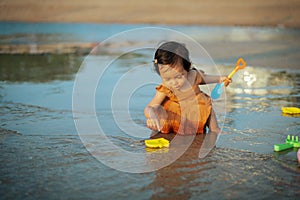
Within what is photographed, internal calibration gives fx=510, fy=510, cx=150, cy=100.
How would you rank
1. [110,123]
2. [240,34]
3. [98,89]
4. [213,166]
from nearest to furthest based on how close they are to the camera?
1. [213,166]
2. [110,123]
3. [98,89]
4. [240,34]

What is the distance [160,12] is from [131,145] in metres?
16.3

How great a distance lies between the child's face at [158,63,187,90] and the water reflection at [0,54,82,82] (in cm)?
316

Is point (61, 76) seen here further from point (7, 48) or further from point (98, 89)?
point (7, 48)

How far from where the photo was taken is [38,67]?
8.31 metres

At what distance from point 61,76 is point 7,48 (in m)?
4.44

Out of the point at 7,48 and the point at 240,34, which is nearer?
the point at 7,48

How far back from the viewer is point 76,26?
19.0 m

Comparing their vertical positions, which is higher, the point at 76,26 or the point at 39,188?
the point at 76,26

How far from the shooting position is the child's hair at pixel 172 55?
4102 mm

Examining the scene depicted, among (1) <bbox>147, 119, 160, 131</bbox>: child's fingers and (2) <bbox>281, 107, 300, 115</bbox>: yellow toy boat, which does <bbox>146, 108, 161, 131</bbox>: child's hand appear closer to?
(1) <bbox>147, 119, 160, 131</bbox>: child's fingers

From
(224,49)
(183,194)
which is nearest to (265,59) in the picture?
(224,49)

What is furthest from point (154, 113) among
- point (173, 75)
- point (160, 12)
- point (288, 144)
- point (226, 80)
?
point (160, 12)

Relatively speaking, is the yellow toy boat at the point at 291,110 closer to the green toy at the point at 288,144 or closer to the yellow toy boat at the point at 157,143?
the green toy at the point at 288,144

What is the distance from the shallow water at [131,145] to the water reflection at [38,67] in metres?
0.09
